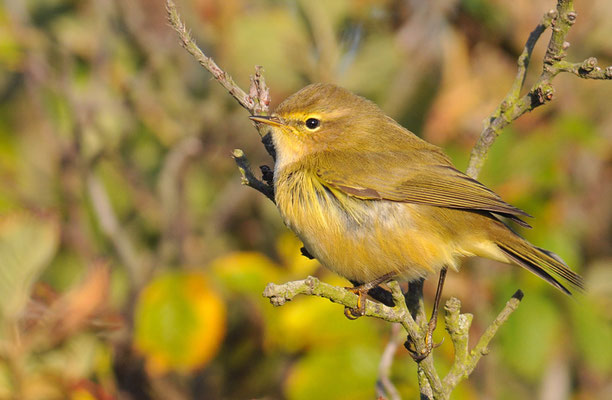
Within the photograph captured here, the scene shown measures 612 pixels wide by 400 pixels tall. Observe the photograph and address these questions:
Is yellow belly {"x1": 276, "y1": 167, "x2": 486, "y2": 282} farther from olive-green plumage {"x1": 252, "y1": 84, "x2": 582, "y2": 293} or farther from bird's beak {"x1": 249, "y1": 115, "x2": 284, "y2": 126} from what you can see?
bird's beak {"x1": 249, "y1": 115, "x2": 284, "y2": 126}

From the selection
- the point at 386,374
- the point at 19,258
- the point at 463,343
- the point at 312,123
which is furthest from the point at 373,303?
the point at 19,258

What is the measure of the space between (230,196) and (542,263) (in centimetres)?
211

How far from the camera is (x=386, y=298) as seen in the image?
292cm

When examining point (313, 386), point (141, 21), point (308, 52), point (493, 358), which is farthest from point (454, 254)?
point (141, 21)

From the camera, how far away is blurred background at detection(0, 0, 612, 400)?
11.9 ft

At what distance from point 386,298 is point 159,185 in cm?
211

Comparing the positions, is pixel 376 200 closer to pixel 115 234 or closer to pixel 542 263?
pixel 542 263

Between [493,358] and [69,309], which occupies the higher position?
[493,358]

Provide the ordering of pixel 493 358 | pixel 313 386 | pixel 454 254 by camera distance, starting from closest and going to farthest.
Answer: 1. pixel 454 254
2. pixel 313 386
3. pixel 493 358

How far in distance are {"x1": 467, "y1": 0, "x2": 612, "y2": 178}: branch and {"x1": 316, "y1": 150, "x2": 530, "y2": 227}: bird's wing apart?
0.78 ft

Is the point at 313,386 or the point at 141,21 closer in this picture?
the point at 313,386

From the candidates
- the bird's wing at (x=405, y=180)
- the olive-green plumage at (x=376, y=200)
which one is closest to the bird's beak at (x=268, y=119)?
the olive-green plumage at (x=376, y=200)

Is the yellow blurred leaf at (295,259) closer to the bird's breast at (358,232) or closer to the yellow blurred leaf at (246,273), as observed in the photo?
the yellow blurred leaf at (246,273)

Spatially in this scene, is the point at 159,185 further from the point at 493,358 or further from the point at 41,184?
the point at 493,358
